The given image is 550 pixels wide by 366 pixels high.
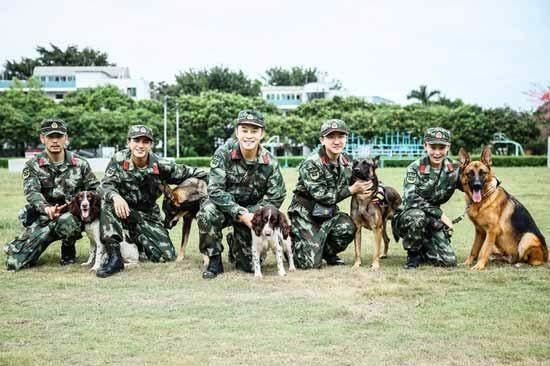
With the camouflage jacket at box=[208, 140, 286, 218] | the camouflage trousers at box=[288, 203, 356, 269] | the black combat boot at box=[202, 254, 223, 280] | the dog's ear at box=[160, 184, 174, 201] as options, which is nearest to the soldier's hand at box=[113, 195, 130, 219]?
the dog's ear at box=[160, 184, 174, 201]

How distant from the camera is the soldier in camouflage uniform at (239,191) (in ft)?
24.4

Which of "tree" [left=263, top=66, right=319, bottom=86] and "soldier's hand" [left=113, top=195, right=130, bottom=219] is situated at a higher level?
"tree" [left=263, top=66, right=319, bottom=86]

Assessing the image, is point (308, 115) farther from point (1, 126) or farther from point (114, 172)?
point (114, 172)

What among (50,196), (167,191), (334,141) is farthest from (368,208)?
(50,196)

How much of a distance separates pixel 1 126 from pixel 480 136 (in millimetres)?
39532

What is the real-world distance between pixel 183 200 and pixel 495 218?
390 cm

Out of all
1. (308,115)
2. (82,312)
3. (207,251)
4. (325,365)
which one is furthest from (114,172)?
(308,115)

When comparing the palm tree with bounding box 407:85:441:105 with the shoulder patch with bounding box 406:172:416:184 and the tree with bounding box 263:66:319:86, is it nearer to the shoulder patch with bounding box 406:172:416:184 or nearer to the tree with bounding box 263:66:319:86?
the tree with bounding box 263:66:319:86

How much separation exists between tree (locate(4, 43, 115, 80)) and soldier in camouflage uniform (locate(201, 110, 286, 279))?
286ft

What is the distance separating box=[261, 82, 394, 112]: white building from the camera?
8362cm

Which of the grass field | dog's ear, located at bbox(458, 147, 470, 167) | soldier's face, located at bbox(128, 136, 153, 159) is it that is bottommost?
the grass field

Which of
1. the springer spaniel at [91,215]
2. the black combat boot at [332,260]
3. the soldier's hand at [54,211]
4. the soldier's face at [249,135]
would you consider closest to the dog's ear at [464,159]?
the black combat boot at [332,260]

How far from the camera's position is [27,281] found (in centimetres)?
713

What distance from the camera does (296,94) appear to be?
8738 cm
